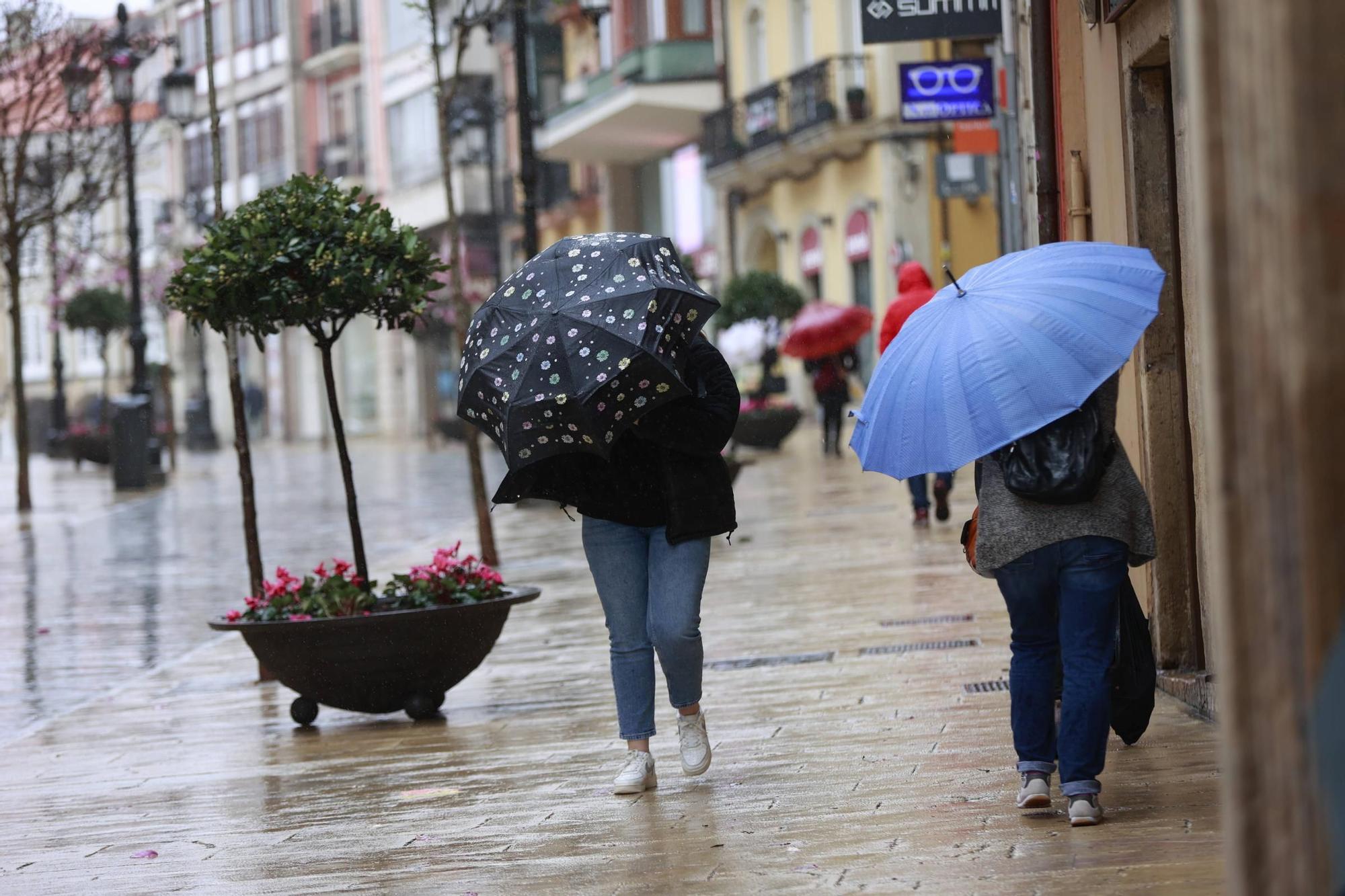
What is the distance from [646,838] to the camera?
221 inches

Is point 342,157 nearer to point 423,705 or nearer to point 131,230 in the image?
point 131,230

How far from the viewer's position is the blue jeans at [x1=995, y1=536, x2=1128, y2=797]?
16.9ft

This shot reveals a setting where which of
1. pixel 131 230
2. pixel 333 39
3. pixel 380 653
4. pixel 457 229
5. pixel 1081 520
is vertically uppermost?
pixel 333 39

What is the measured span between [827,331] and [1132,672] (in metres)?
18.9

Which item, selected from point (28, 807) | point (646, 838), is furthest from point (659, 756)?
point (28, 807)

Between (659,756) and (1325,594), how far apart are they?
5.07 meters

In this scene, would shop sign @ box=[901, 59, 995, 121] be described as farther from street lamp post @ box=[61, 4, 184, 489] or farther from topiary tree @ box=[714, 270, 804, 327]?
topiary tree @ box=[714, 270, 804, 327]

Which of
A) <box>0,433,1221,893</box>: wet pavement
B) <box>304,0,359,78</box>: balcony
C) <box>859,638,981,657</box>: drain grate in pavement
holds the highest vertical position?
<box>304,0,359,78</box>: balcony

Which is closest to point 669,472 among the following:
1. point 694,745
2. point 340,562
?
point 694,745

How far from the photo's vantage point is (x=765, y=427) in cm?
2881

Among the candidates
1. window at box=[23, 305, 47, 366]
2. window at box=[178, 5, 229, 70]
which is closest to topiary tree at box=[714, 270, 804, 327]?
window at box=[178, 5, 229, 70]

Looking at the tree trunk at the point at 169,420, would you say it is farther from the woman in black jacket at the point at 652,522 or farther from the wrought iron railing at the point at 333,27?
the woman in black jacket at the point at 652,522

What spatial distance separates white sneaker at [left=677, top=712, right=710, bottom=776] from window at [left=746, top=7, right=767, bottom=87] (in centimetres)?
3630

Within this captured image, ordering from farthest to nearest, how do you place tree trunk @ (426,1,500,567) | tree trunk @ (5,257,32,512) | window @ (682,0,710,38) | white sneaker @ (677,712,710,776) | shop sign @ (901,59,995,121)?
window @ (682,0,710,38) → tree trunk @ (5,257,32,512) → shop sign @ (901,59,995,121) → tree trunk @ (426,1,500,567) → white sneaker @ (677,712,710,776)
